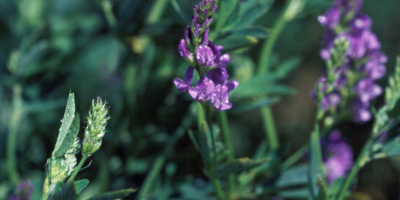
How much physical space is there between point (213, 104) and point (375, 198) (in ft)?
3.62

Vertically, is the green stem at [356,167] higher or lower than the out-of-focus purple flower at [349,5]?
lower

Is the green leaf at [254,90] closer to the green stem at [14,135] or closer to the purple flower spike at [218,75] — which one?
the purple flower spike at [218,75]

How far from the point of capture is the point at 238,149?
6.23 ft

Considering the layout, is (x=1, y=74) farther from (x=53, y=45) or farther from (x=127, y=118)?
(x=127, y=118)

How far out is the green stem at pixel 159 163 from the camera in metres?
1.11

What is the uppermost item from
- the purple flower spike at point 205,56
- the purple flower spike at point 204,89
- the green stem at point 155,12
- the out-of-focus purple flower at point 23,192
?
the green stem at point 155,12

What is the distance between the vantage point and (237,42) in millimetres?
875

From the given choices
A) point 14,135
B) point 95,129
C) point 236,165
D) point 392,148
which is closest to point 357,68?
point 392,148

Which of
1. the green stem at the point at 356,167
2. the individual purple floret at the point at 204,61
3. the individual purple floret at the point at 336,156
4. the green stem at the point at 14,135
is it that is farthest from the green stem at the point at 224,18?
the green stem at the point at 14,135

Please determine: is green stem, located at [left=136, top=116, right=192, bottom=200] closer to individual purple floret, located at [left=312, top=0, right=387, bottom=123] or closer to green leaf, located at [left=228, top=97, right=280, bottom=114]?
green leaf, located at [left=228, top=97, right=280, bottom=114]

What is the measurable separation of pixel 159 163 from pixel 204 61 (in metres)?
0.54

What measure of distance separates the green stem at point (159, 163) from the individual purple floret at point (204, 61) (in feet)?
1.50

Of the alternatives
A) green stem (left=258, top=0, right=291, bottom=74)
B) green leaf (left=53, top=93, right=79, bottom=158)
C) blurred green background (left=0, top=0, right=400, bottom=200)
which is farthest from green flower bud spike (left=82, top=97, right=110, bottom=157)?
green stem (left=258, top=0, right=291, bottom=74)

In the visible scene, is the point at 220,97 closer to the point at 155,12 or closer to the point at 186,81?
the point at 186,81
